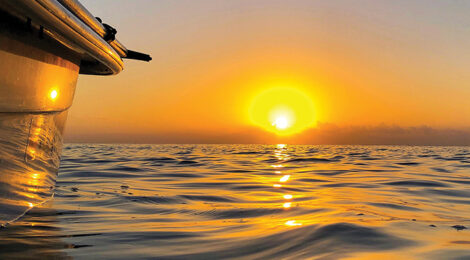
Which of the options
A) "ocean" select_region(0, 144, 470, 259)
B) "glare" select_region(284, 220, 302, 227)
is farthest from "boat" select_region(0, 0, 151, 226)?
"glare" select_region(284, 220, 302, 227)

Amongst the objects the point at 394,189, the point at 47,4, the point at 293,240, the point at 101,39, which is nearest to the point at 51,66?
the point at 101,39

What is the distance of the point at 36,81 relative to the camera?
111 inches

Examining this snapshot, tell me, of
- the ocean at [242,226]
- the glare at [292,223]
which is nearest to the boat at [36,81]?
the ocean at [242,226]

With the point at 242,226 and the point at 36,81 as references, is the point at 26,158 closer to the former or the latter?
the point at 36,81

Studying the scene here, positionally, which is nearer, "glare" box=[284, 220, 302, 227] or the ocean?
the ocean

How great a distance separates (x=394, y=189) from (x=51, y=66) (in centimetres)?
528

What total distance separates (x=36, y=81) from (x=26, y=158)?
0.62m

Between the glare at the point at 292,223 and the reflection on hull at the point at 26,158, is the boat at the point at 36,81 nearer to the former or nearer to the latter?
the reflection on hull at the point at 26,158

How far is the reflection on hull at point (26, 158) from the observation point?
2.59 m

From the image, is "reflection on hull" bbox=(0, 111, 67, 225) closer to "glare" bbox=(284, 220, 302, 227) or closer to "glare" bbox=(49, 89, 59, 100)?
"glare" bbox=(49, 89, 59, 100)

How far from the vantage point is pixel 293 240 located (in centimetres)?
276

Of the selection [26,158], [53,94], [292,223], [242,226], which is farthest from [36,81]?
[292,223]

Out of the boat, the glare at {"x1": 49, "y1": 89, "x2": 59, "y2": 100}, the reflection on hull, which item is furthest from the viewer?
→ the glare at {"x1": 49, "y1": 89, "x2": 59, "y2": 100}

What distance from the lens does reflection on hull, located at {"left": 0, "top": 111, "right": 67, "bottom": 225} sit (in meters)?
2.59
